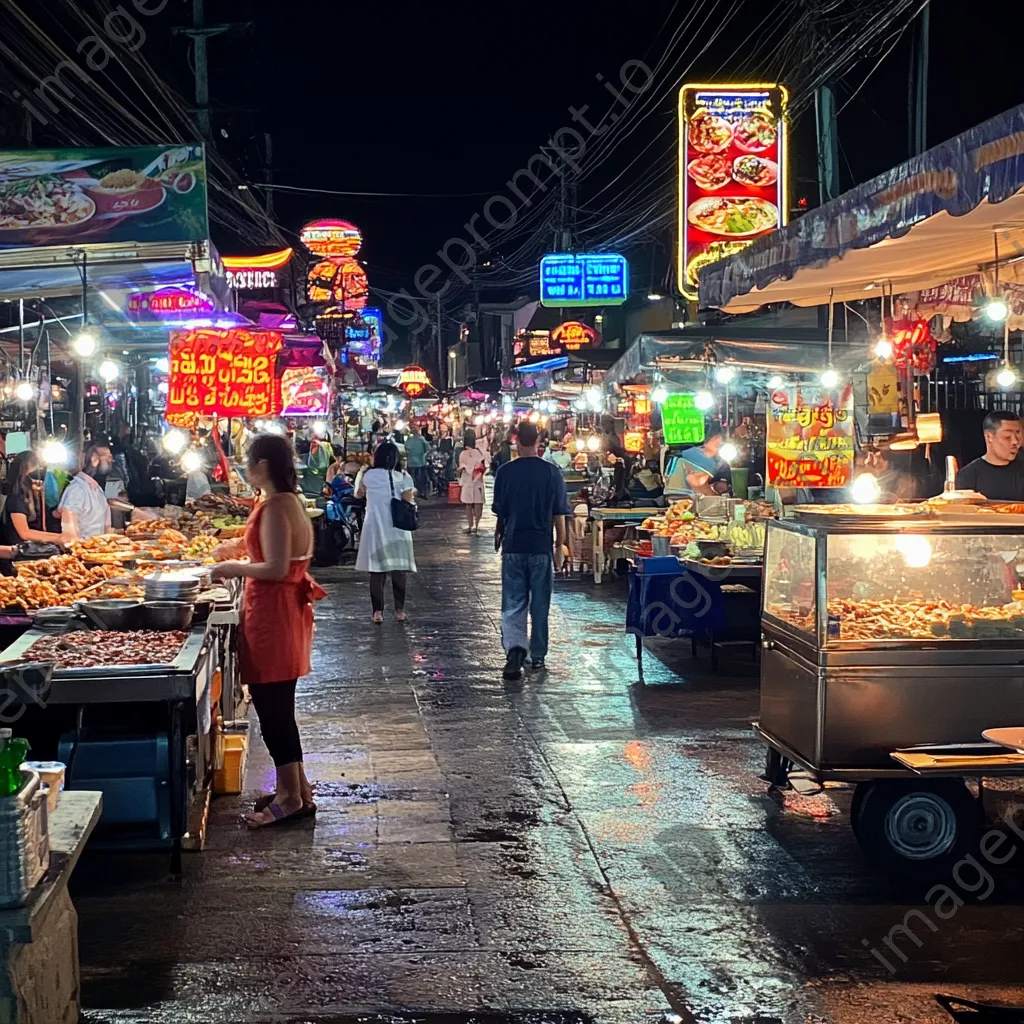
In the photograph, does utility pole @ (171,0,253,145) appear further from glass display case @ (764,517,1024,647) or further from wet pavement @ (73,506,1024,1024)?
glass display case @ (764,517,1024,647)

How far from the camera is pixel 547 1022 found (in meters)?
4.30

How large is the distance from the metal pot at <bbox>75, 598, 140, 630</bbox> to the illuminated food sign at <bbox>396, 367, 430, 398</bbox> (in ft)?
165

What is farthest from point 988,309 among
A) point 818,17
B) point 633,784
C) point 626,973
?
point 818,17

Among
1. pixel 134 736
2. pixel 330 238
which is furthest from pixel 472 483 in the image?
pixel 134 736

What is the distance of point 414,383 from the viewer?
5753cm

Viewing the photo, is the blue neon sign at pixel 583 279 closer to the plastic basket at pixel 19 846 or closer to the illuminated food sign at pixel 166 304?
the illuminated food sign at pixel 166 304

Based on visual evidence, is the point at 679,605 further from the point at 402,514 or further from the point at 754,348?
the point at 754,348

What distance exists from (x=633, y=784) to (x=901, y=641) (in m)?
2.12

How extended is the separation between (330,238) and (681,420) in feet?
61.8

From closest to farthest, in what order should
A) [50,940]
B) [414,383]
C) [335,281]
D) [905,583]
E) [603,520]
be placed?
[50,940] < [905,583] < [603,520] < [335,281] < [414,383]

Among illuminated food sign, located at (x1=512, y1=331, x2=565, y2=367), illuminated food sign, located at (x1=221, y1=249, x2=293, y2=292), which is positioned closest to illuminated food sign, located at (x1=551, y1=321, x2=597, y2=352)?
illuminated food sign, located at (x1=512, y1=331, x2=565, y2=367)

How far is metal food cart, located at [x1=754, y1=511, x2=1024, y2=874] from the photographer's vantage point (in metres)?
5.76

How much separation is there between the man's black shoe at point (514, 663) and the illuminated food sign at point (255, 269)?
9.28 m

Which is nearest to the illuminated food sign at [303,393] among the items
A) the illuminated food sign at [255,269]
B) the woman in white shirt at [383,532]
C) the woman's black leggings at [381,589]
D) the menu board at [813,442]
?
the illuminated food sign at [255,269]
